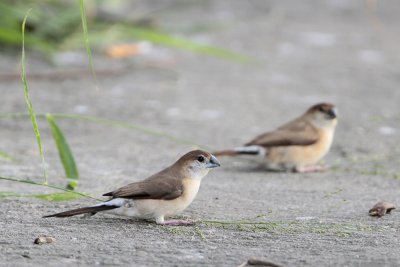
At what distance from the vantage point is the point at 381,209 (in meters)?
4.85

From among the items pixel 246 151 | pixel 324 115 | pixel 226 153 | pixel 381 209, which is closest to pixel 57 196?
pixel 381 209

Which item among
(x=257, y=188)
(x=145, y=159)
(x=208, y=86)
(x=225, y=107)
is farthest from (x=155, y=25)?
(x=257, y=188)

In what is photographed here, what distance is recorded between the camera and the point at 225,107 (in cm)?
838

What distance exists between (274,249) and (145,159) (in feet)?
8.57

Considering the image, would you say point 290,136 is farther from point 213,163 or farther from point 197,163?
point 197,163

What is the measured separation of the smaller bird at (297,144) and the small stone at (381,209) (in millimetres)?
1658

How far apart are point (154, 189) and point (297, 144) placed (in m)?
2.23

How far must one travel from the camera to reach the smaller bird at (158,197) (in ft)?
15.2

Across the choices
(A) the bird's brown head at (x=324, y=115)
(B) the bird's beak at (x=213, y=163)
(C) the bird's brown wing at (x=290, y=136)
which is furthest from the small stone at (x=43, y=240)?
(A) the bird's brown head at (x=324, y=115)

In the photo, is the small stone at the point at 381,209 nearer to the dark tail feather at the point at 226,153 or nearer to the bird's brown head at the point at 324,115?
the dark tail feather at the point at 226,153

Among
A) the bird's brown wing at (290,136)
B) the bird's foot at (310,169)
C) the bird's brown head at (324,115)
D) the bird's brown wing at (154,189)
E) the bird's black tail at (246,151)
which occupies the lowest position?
the bird's foot at (310,169)

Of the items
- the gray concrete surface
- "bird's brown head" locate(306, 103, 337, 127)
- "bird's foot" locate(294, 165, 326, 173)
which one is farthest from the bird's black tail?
"bird's brown head" locate(306, 103, 337, 127)

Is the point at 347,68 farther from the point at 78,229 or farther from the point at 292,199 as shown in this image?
the point at 78,229

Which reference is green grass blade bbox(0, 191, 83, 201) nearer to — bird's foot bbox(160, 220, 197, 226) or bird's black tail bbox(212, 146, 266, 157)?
bird's foot bbox(160, 220, 197, 226)
